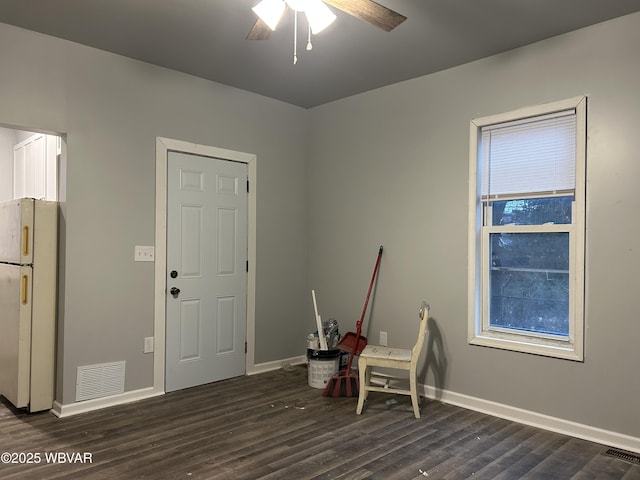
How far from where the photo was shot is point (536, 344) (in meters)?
3.26

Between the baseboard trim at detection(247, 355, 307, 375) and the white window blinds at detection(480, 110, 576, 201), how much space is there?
2.50 meters

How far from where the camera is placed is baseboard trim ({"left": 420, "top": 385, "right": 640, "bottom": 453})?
285 cm

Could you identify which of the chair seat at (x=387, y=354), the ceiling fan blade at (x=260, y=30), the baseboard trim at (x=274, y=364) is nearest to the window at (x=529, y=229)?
the chair seat at (x=387, y=354)

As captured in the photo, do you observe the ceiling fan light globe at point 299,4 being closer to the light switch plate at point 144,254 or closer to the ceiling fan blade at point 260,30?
the ceiling fan blade at point 260,30

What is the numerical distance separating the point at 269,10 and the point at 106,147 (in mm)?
1909

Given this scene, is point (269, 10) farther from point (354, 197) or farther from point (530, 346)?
point (530, 346)

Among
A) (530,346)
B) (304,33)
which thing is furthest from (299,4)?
(530,346)

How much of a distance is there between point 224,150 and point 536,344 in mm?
2999

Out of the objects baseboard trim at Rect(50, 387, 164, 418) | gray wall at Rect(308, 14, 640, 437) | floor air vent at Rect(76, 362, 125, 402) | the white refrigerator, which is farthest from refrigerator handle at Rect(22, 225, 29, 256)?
gray wall at Rect(308, 14, 640, 437)

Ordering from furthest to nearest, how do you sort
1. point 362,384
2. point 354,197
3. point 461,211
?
1. point 354,197
2. point 461,211
3. point 362,384

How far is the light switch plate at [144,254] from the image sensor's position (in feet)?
12.1

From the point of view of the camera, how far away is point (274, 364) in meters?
4.61

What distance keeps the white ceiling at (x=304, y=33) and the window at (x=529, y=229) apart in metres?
0.55

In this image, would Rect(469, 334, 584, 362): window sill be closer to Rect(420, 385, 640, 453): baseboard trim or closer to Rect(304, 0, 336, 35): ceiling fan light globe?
Rect(420, 385, 640, 453): baseboard trim
